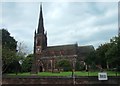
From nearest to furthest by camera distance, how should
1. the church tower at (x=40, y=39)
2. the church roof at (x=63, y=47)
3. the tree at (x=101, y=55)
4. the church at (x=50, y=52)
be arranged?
the tree at (x=101, y=55) → the church at (x=50, y=52) → the church tower at (x=40, y=39) → the church roof at (x=63, y=47)

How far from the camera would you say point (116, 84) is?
24734mm

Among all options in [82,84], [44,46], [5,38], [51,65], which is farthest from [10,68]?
[44,46]

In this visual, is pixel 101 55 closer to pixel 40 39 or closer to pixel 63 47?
pixel 63 47

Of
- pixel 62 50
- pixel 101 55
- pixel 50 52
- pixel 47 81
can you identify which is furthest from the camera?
pixel 50 52

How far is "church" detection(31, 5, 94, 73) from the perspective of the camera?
72.4 metres

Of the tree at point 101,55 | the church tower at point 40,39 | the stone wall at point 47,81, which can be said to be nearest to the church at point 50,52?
the church tower at point 40,39

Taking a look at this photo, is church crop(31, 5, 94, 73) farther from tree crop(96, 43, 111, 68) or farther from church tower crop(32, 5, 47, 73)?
tree crop(96, 43, 111, 68)

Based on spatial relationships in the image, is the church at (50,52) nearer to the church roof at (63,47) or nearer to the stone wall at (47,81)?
the church roof at (63,47)

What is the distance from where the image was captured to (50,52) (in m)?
77.0

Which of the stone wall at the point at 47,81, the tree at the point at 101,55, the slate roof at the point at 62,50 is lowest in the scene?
the stone wall at the point at 47,81

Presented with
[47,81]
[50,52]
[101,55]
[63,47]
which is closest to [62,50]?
[63,47]

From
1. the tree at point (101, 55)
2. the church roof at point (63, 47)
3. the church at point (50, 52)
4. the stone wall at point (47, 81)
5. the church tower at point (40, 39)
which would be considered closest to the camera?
the stone wall at point (47, 81)

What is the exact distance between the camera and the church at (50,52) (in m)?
72.4

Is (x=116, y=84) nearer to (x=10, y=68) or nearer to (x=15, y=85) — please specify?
(x=15, y=85)
